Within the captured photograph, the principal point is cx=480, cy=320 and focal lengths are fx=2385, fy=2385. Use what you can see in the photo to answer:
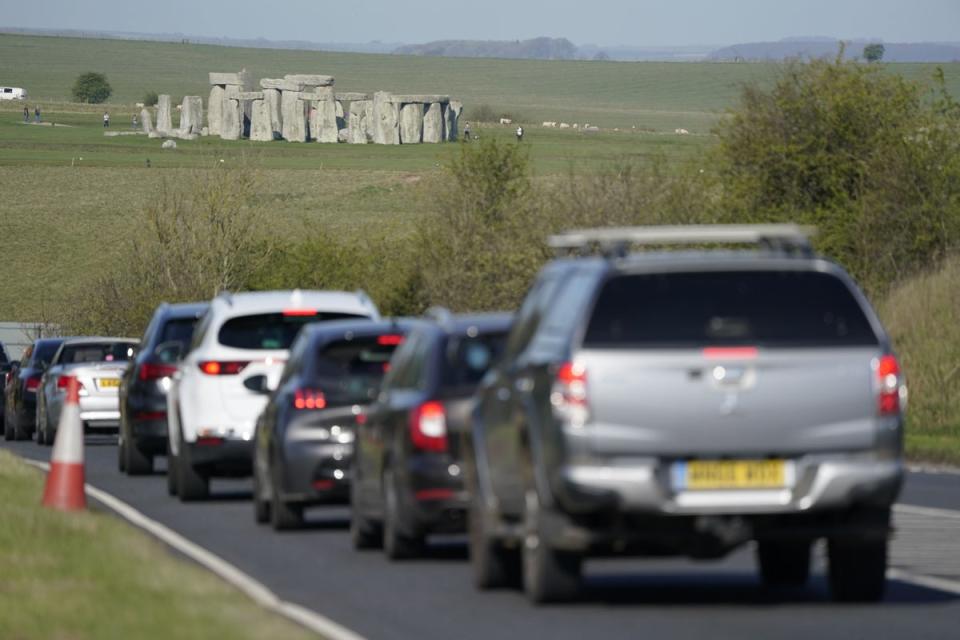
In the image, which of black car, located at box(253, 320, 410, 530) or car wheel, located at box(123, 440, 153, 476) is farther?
car wheel, located at box(123, 440, 153, 476)

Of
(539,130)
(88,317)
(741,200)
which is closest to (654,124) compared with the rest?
(539,130)

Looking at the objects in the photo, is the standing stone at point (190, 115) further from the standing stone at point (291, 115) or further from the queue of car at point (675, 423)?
the queue of car at point (675, 423)

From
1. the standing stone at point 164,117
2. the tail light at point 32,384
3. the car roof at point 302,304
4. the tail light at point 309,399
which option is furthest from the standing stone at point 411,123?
the tail light at point 309,399

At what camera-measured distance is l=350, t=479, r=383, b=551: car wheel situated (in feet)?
51.9

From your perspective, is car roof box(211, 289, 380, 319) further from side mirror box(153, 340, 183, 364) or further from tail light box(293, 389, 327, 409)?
tail light box(293, 389, 327, 409)

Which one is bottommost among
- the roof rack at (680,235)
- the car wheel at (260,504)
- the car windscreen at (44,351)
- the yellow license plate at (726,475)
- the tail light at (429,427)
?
the car windscreen at (44,351)

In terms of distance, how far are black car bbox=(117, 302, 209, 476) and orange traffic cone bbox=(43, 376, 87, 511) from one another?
581 cm

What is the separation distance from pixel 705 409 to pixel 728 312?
0.61 meters

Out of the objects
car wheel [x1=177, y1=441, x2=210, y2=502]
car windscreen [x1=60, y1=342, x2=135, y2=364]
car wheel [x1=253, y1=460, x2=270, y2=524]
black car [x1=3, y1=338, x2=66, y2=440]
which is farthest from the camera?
black car [x1=3, y1=338, x2=66, y2=440]

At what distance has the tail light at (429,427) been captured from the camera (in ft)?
46.6

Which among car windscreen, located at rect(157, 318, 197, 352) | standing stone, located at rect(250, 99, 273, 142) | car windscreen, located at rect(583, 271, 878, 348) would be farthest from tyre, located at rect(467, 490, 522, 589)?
standing stone, located at rect(250, 99, 273, 142)

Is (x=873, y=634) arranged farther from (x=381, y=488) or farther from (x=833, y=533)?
(x=381, y=488)

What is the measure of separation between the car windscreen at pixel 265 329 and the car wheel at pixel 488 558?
7198 millimetres

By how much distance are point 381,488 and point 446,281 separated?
42938 millimetres
